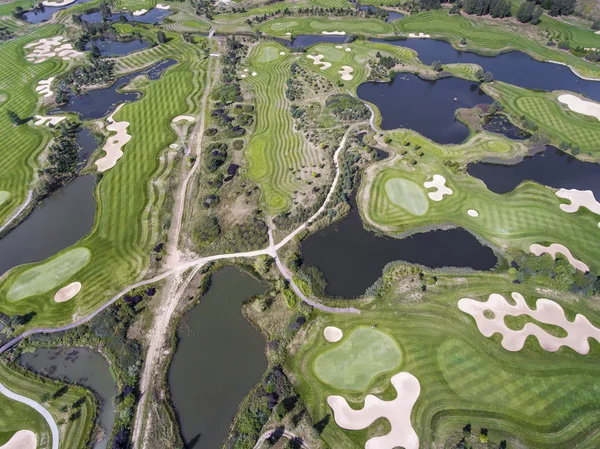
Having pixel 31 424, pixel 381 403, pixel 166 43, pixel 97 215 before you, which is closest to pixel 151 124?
pixel 97 215

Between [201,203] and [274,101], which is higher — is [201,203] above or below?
below

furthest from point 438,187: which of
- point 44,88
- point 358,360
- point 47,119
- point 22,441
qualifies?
point 44,88

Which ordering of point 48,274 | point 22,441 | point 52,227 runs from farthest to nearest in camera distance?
point 52,227
point 48,274
point 22,441

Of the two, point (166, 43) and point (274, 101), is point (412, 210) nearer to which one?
point (274, 101)

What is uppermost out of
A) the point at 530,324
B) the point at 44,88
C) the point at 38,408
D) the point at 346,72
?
the point at 346,72

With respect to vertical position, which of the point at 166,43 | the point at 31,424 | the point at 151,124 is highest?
the point at 166,43

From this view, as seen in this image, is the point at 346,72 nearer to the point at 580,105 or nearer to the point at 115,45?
the point at 580,105

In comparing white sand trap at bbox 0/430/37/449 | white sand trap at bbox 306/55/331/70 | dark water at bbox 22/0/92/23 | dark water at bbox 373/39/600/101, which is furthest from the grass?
dark water at bbox 22/0/92/23
